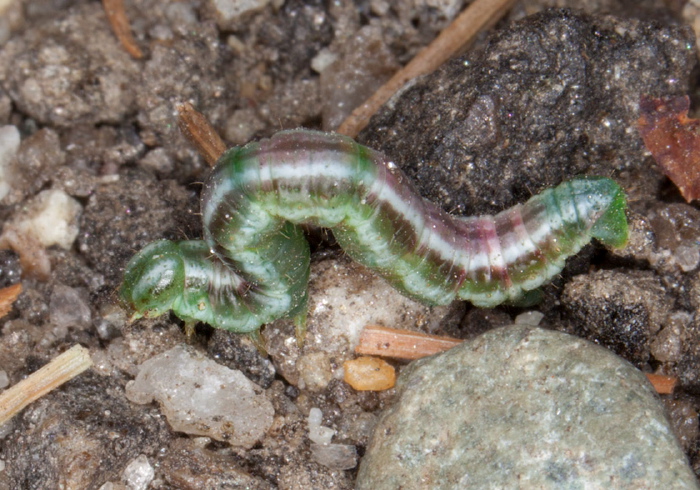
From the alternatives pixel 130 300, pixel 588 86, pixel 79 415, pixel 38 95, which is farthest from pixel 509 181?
pixel 38 95

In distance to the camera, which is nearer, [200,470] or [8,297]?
[200,470]

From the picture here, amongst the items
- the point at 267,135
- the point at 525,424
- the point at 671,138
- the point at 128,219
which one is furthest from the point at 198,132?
the point at 671,138

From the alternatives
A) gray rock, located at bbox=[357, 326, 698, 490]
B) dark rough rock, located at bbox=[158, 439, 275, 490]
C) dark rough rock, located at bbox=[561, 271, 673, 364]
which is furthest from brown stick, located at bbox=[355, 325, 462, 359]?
dark rough rock, located at bbox=[158, 439, 275, 490]

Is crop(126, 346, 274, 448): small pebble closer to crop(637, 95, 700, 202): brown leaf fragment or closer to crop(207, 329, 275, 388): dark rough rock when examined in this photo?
crop(207, 329, 275, 388): dark rough rock

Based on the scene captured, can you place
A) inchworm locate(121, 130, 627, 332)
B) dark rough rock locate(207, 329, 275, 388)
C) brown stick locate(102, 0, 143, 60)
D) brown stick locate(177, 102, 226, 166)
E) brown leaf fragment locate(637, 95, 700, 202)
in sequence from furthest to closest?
brown stick locate(102, 0, 143, 60)
brown stick locate(177, 102, 226, 166)
brown leaf fragment locate(637, 95, 700, 202)
dark rough rock locate(207, 329, 275, 388)
inchworm locate(121, 130, 627, 332)

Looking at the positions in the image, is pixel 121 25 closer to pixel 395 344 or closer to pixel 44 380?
pixel 44 380

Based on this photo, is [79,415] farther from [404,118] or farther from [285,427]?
[404,118]
